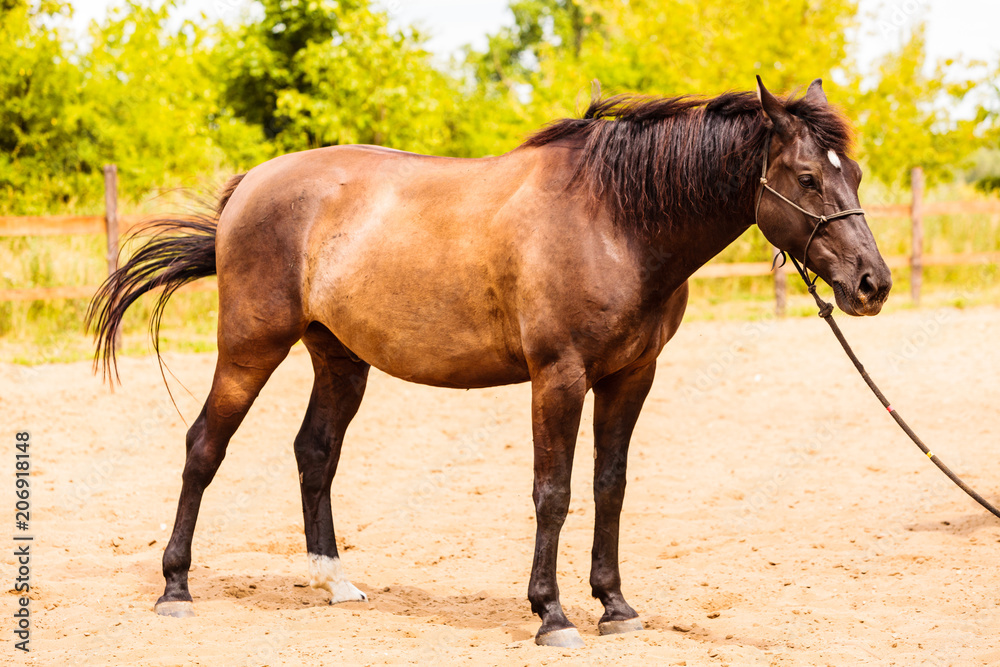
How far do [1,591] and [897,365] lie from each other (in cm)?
780

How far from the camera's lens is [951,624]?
3.63 meters

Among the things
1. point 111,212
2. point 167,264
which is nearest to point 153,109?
point 111,212

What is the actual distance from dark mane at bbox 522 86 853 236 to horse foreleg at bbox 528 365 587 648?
0.67m

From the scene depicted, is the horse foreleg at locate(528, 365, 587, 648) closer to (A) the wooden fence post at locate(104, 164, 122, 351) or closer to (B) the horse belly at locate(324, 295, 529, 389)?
(B) the horse belly at locate(324, 295, 529, 389)

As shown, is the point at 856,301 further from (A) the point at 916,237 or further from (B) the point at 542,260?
(A) the point at 916,237

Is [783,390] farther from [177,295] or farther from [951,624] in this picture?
[177,295]

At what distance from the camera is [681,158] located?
352 cm

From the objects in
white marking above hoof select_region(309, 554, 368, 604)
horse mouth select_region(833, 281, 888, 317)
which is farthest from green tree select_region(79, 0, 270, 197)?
horse mouth select_region(833, 281, 888, 317)

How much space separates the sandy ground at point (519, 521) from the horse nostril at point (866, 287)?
1.32 meters

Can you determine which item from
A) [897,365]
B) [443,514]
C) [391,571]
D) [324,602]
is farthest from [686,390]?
[324,602]

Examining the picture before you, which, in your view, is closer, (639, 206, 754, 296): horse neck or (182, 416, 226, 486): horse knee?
(639, 206, 754, 296): horse neck

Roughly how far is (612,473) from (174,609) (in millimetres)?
1998

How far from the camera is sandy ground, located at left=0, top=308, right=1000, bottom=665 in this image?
143 inches

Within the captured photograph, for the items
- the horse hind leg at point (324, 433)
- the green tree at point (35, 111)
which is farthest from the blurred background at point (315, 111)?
the horse hind leg at point (324, 433)
